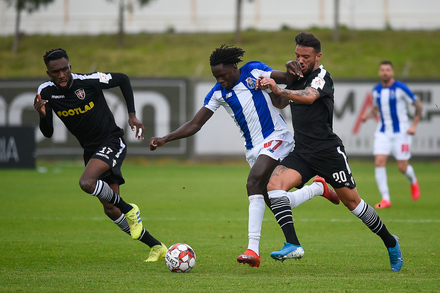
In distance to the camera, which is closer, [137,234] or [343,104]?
[137,234]

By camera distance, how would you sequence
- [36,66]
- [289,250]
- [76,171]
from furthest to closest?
[36,66], [76,171], [289,250]

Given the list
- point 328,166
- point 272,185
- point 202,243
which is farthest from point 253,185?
point 202,243

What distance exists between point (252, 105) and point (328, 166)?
1171mm

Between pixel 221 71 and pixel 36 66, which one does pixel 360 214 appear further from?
pixel 36 66

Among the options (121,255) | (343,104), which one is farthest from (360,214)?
(343,104)

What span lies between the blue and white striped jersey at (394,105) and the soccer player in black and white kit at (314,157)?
274 inches

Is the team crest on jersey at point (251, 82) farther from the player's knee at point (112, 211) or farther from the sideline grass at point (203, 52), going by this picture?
the sideline grass at point (203, 52)

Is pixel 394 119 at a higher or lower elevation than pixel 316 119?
lower

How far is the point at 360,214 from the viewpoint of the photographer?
676 cm

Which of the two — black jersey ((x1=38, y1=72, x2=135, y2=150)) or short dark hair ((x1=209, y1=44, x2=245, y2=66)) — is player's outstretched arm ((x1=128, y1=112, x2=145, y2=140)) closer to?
black jersey ((x1=38, y1=72, x2=135, y2=150))

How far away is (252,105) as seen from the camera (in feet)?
23.9

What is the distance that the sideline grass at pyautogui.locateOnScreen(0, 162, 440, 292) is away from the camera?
5930 millimetres

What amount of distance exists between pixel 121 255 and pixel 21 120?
20409 millimetres

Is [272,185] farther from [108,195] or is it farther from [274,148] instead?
[108,195]
